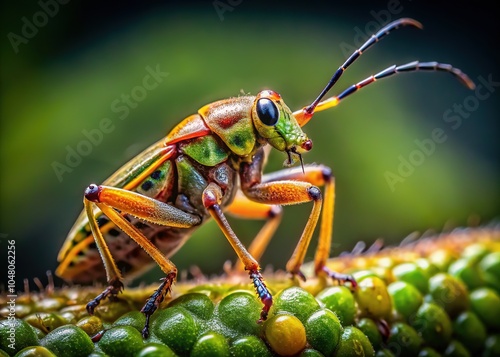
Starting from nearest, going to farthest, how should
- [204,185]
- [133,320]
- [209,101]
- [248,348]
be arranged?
[248,348], [133,320], [204,185], [209,101]

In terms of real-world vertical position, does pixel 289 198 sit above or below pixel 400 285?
above

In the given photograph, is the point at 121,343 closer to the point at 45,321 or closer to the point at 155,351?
the point at 155,351

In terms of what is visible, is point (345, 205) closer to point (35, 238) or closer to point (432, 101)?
point (432, 101)

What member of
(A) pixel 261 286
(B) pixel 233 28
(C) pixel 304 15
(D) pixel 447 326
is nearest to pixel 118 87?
(B) pixel 233 28

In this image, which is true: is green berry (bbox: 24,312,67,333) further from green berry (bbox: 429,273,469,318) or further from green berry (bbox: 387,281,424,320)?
green berry (bbox: 429,273,469,318)

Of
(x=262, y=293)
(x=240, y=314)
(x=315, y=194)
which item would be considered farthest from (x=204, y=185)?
(x=240, y=314)

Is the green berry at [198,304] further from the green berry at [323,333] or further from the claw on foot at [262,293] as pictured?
the green berry at [323,333]

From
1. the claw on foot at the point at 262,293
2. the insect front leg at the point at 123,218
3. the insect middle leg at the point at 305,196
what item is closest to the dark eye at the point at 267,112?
the insect middle leg at the point at 305,196
